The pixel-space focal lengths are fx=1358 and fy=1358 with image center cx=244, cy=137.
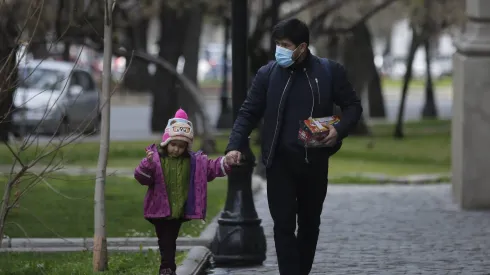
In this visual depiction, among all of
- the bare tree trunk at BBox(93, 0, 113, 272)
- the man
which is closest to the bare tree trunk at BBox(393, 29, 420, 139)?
the bare tree trunk at BBox(93, 0, 113, 272)

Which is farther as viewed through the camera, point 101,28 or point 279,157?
Result: point 101,28

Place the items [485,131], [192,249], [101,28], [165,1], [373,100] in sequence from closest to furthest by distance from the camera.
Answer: [192,249], [485,131], [101,28], [165,1], [373,100]

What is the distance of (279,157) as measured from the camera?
809 cm

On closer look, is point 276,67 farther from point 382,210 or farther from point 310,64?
point 382,210

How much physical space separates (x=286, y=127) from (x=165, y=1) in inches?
760

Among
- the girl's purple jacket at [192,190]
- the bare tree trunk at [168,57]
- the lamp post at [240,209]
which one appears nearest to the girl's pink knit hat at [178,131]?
the girl's purple jacket at [192,190]

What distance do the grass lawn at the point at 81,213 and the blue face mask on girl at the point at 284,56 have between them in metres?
2.98

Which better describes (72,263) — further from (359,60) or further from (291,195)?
(359,60)

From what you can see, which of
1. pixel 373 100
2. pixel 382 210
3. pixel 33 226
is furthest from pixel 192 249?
pixel 373 100

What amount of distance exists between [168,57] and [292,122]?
2240cm

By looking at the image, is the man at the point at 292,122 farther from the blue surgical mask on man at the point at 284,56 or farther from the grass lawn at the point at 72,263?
the grass lawn at the point at 72,263

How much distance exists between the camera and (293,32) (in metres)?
7.97

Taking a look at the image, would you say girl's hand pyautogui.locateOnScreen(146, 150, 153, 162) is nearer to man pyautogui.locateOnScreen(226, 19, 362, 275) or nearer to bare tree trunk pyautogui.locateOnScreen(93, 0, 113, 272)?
man pyautogui.locateOnScreen(226, 19, 362, 275)

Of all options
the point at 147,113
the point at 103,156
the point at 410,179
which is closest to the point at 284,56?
the point at 103,156
